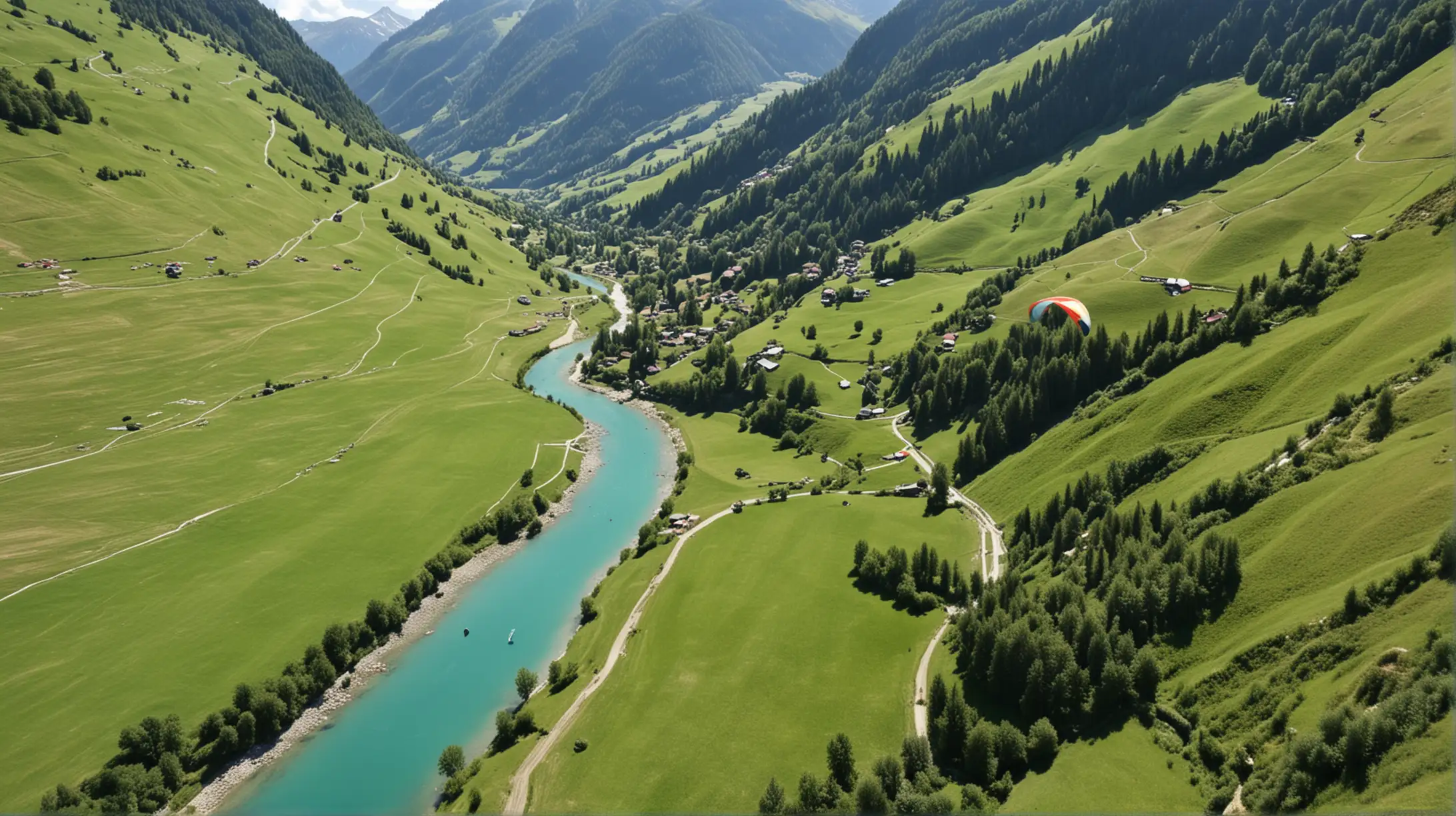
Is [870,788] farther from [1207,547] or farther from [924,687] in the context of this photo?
[1207,547]

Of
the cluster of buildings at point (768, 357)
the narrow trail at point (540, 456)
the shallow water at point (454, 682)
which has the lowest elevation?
the shallow water at point (454, 682)

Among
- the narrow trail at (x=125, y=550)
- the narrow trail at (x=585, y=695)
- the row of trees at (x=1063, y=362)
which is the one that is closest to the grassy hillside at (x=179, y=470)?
the narrow trail at (x=125, y=550)

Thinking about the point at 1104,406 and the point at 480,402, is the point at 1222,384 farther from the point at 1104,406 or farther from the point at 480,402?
the point at 480,402

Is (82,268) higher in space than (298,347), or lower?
higher

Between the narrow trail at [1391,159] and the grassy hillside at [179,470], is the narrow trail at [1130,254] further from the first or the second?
the grassy hillside at [179,470]

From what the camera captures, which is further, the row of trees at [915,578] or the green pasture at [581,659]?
the row of trees at [915,578]

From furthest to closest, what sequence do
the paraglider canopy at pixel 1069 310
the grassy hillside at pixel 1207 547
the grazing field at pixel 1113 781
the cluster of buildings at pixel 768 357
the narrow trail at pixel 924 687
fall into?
the cluster of buildings at pixel 768 357 < the paraglider canopy at pixel 1069 310 < the narrow trail at pixel 924 687 < the grazing field at pixel 1113 781 < the grassy hillside at pixel 1207 547

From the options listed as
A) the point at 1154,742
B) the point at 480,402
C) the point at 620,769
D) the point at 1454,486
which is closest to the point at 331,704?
the point at 620,769
